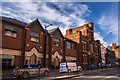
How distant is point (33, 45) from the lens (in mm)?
27922

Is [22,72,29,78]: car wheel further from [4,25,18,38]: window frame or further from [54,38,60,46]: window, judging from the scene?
[54,38,60,46]: window

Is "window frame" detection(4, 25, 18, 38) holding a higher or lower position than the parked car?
higher

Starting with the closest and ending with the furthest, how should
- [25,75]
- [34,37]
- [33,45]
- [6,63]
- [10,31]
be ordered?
1. [25,75]
2. [6,63]
3. [10,31]
4. [33,45]
5. [34,37]

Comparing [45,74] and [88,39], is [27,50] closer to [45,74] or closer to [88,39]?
[45,74]

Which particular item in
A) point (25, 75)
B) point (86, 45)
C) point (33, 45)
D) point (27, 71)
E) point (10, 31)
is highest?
point (10, 31)

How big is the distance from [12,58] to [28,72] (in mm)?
5520

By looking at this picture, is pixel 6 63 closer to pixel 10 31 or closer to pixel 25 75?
pixel 10 31

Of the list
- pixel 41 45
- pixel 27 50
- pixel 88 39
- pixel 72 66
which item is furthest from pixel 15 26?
pixel 88 39

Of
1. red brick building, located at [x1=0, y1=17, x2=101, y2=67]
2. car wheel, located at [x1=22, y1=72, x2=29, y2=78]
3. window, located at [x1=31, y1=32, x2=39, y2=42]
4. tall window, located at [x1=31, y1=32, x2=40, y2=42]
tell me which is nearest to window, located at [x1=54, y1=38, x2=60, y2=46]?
red brick building, located at [x1=0, y1=17, x2=101, y2=67]

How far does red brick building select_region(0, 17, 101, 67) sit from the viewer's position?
2371cm

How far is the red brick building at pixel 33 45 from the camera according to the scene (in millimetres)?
23709

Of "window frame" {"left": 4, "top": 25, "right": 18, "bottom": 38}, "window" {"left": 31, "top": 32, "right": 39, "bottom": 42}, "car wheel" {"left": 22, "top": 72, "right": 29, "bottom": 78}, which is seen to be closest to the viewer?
"car wheel" {"left": 22, "top": 72, "right": 29, "bottom": 78}

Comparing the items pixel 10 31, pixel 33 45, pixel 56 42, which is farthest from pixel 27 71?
pixel 56 42

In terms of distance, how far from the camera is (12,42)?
2422 centimetres
